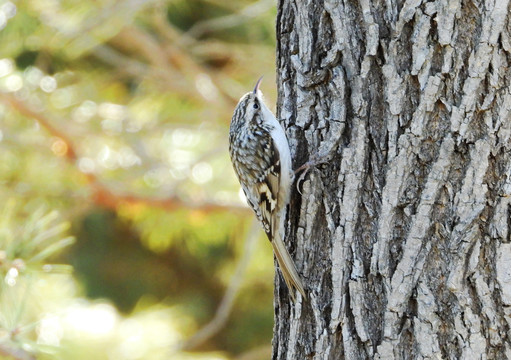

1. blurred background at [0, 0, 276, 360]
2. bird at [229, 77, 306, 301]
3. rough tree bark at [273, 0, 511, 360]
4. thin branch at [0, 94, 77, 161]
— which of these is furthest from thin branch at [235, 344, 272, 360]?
rough tree bark at [273, 0, 511, 360]

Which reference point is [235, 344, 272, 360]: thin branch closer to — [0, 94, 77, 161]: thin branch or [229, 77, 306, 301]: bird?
[0, 94, 77, 161]: thin branch

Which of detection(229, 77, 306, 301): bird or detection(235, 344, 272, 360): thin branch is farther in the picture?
detection(235, 344, 272, 360): thin branch

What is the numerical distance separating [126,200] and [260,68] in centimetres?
124

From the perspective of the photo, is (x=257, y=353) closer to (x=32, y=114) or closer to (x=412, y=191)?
(x=32, y=114)

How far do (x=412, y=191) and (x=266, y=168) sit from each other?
32.7 inches

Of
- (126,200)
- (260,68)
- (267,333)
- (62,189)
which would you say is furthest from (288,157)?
(267,333)

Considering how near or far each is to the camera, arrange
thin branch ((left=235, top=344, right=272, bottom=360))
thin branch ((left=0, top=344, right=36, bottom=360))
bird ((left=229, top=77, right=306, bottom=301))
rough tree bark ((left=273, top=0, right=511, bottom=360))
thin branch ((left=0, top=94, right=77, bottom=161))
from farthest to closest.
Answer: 1. thin branch ((left=235, top=344, right=272, bottom=360))
2. thin branch ((left=0, top=94, right=77, bottom=161))
3. thin branch ((left=0, top=344, right=36, bottom=360))
4. bird ((left=229, top=77, right=306, bottom=301))
5. rough tree bark ((left=273, top=0, right=511, bottom=360))

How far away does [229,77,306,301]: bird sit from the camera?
73.0 inches

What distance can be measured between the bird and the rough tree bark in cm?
15

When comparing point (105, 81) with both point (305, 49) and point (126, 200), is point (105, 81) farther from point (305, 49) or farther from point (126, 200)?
point (305, 49)

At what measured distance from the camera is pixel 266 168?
7.48ft

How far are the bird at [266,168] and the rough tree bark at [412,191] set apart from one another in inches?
5.9

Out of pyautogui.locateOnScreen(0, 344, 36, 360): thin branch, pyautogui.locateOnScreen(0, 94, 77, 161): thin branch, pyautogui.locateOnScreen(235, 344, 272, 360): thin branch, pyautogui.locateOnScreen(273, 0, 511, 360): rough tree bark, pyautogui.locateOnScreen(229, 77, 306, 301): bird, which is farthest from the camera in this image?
pyautogui.locateOnScreen(235, 344, 272, 360): thin branch

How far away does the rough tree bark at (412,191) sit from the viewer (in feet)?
4.75
